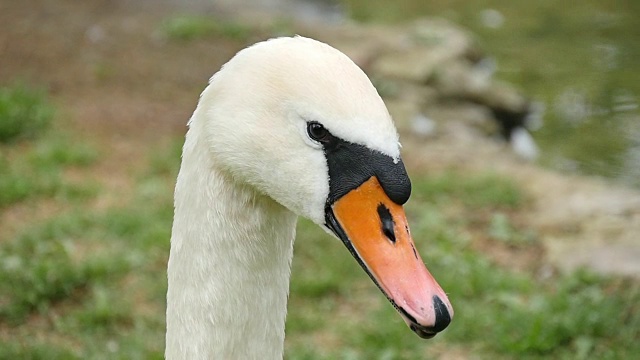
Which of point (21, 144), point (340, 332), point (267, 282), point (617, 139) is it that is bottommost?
point (617, 139)

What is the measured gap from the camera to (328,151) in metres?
1.90

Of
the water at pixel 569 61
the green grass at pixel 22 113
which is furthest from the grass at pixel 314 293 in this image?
the water at pixel 569 61

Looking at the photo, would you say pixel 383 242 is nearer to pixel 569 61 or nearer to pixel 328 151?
→ pixel 328 151

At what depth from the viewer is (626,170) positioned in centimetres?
726

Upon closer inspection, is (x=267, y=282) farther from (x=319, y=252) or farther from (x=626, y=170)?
(x=626, y=170)

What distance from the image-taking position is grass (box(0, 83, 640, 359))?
387 centimetres

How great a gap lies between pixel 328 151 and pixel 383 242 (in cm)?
21

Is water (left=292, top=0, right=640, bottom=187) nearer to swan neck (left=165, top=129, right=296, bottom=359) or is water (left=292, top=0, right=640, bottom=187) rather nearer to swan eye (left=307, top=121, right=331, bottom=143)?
swan neck (left=165, top=129, right=296, bottom=359)

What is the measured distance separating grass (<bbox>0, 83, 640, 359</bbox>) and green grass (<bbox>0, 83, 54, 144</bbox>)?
0.44 metres

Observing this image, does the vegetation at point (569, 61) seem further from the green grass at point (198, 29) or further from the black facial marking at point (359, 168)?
the black facial marking at point (359, 168)

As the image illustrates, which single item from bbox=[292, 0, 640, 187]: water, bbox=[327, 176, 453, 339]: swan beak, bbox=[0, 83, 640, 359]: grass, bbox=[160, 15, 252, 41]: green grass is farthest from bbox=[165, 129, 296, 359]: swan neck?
bbox=[160, 15, 252, 41]: green grass

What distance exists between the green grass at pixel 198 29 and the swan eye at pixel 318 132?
6.63 metres

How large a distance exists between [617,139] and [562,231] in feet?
10.7

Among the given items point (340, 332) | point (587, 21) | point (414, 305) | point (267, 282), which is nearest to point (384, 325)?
point (340, 332)
